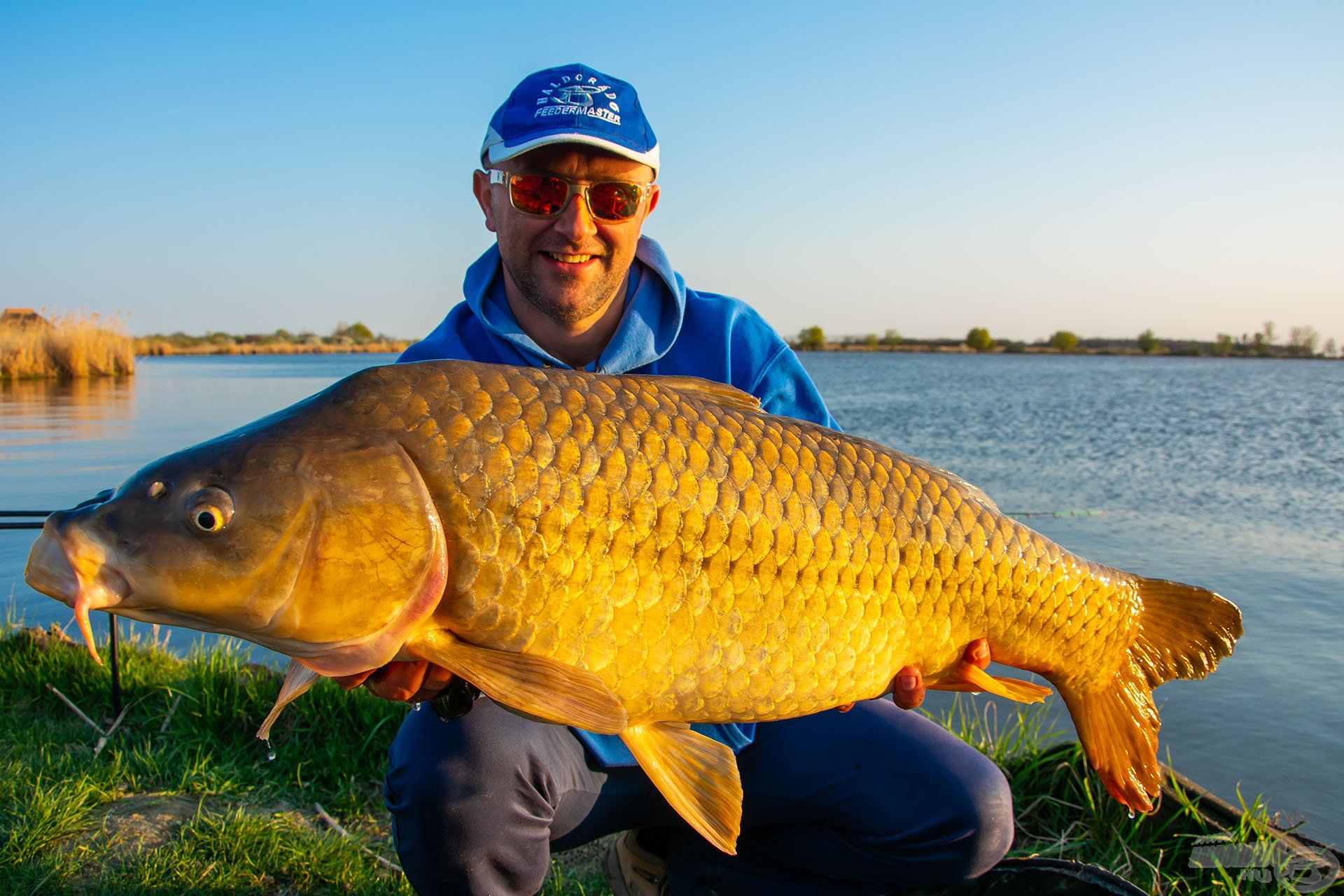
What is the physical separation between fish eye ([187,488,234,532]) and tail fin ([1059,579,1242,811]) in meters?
1.74

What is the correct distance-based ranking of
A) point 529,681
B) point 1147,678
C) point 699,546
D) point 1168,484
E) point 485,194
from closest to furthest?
point 529,681 < point 699,546 < point 1147,678 < point 485,194 < point 1168,484

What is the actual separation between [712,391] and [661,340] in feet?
2.23

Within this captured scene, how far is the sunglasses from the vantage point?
2.44 metres

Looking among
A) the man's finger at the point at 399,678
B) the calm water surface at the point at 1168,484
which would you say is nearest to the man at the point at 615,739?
the man's finger at the point at 399,678

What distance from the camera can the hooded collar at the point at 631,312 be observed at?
8.11ft

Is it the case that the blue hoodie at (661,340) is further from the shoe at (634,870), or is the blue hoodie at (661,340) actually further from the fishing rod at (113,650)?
the fishing rod at (113,650)

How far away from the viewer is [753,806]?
7.25 feet

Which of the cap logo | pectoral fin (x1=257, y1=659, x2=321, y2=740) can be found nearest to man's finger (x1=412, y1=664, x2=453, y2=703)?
pectoral fin (x1=257, y1=659, x2=321, y2=740)

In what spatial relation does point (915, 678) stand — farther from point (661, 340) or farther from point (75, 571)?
point (75, 571)

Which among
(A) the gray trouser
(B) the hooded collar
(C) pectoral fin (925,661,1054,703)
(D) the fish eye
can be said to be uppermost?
(B) the hooded collar

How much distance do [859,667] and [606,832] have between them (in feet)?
2.75

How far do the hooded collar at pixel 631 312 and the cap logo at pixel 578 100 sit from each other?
0.39m

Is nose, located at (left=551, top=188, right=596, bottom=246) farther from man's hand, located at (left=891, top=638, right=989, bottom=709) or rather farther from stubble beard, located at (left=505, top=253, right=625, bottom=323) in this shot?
man's hand, located at (left=891, top=638, right=989, bottom=709)

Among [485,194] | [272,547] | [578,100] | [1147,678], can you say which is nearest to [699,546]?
[272,547]
